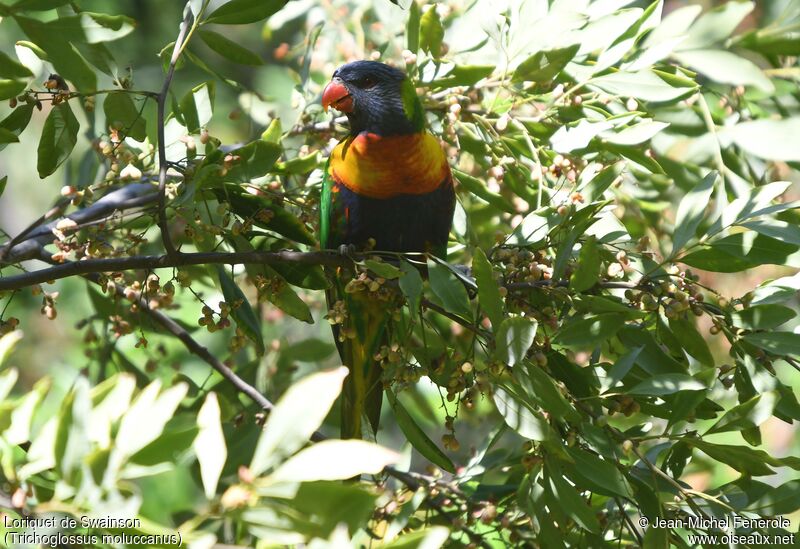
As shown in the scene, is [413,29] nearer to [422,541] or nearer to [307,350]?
[307,350]

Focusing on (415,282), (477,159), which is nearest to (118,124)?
(415,282)

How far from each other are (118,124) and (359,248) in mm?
689

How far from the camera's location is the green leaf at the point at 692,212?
44.8 inches

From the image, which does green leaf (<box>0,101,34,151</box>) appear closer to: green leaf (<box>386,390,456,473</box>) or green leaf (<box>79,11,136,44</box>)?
green leaf (<box>79,11,136,44</box>)

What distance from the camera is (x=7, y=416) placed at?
72 centimetres

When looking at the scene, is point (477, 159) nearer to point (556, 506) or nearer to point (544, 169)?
point (544, 169)

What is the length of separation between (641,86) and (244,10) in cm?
68

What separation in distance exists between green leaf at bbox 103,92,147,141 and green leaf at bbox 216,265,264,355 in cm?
26

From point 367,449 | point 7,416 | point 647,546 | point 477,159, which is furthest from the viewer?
point 477,159

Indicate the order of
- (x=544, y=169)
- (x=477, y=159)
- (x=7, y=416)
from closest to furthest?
(x=7, y=416)
(x=544, y=169)
(x=477, y=159)

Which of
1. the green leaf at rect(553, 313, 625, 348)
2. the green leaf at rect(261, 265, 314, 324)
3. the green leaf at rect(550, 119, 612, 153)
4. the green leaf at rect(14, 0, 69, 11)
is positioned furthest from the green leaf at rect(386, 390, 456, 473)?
the green leaf at rect(14, 0, 69, 11)

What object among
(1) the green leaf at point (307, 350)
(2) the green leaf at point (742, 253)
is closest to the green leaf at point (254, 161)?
(2) the green leaf at point (742, 253)

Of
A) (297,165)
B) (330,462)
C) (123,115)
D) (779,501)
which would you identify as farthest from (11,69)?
(779,501)

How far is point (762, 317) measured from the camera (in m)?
1.10
